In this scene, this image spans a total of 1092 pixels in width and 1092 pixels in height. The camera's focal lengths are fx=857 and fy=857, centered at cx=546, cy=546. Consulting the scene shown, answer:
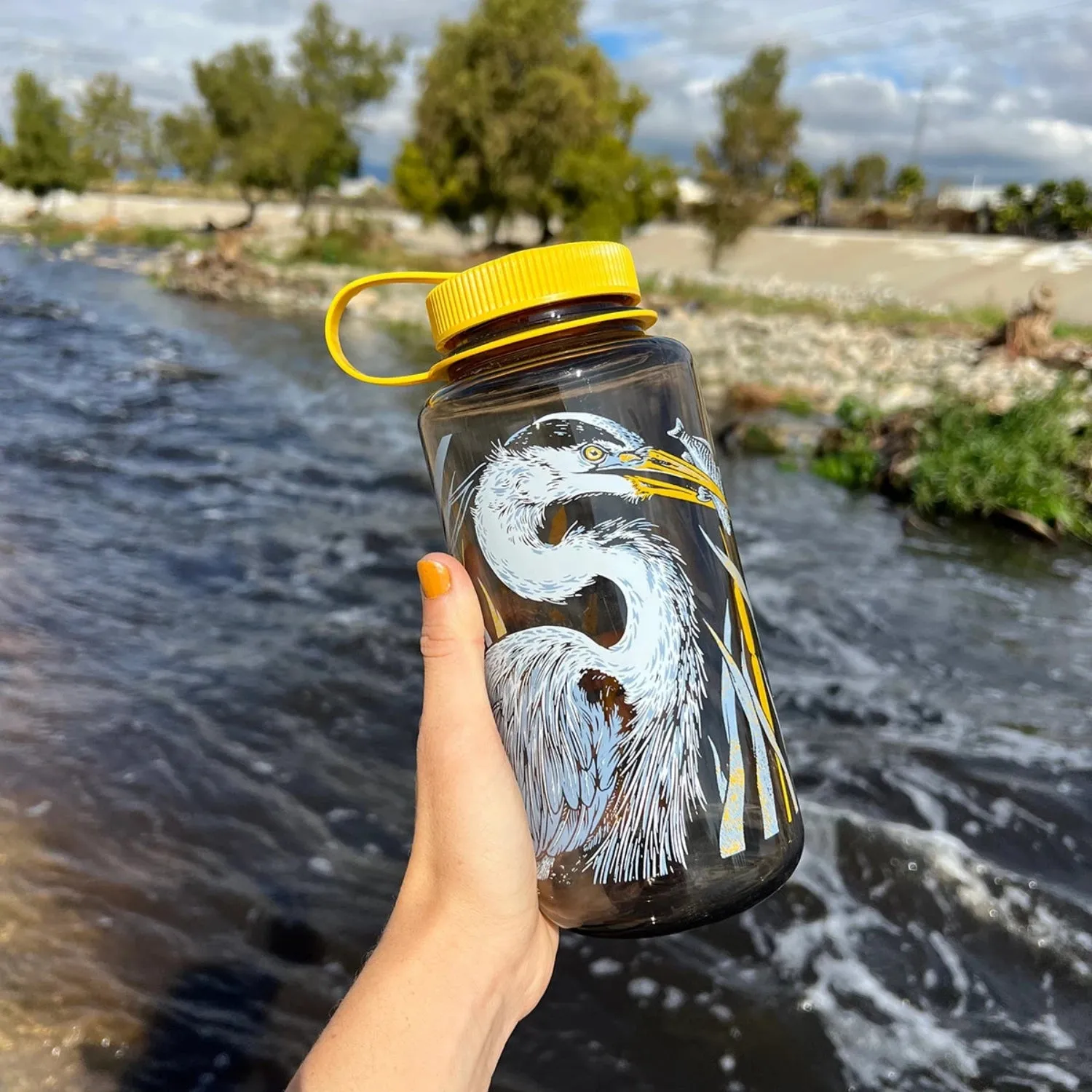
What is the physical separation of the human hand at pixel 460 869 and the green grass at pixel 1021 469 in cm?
816

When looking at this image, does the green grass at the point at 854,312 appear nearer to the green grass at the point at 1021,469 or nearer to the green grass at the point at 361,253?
the green grass at the point at 361,253

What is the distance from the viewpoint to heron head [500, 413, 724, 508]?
1780 millimetres

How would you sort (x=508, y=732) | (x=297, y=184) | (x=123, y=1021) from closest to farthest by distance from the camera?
(x=508, y=732), (x=123, y=1021), (x=297, y=184)

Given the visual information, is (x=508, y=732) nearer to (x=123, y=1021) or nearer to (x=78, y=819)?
(x=123, y=1021)

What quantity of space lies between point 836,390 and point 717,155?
2052 centimetres

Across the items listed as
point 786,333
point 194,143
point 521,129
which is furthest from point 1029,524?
point 194,143

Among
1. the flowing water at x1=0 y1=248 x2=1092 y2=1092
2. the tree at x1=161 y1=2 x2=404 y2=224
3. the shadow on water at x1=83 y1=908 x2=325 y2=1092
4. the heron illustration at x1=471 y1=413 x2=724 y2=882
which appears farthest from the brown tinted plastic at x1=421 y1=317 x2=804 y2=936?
the tree at x1=161 y1=2 x2=404 y2=224

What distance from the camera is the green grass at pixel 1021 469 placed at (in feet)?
28.1

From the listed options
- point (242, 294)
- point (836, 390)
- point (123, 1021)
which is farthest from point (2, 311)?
point (123, 1021)

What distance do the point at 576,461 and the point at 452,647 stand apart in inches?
19.3

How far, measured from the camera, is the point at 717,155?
31250mm

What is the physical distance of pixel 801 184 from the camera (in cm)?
6269

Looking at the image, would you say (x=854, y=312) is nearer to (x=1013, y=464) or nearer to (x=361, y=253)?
(x=1013, y=464)

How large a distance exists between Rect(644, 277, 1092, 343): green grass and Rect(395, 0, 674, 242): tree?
4646mm
